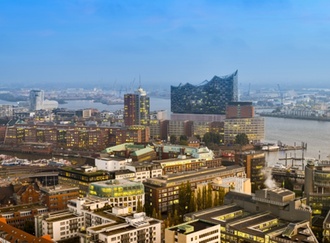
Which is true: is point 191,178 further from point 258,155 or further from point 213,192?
point 258,155

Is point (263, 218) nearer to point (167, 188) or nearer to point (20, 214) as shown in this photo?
point (167, 188)

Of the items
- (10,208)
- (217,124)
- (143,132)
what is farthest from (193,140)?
(10,208)

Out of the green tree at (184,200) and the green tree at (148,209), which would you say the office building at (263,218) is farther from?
the green tree at (148,209)

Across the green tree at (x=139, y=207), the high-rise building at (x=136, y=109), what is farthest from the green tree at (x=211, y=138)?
the green tree at (x=139, y=207)

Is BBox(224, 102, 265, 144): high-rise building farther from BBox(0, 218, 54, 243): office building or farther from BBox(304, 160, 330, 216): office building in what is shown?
BBox(0, 218, 54, 243): office building

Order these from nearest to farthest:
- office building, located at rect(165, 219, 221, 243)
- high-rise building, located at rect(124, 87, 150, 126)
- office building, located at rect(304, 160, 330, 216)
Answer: office building, located at rect(165, 219, 221, 243) → office building, located at rect(304, 160, 330, 216) → high-rise building, located at rect(124, 87, 150, 126)

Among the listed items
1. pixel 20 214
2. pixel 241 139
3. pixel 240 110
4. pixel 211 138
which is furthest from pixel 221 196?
pixel 240 110

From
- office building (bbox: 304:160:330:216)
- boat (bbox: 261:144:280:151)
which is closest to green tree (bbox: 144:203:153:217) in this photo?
office building (bbox: 304:160:330:216)

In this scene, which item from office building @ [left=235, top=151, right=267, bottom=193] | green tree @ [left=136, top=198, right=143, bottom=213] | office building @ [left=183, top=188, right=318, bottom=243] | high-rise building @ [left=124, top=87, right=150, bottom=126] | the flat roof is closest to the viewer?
the flat roof
